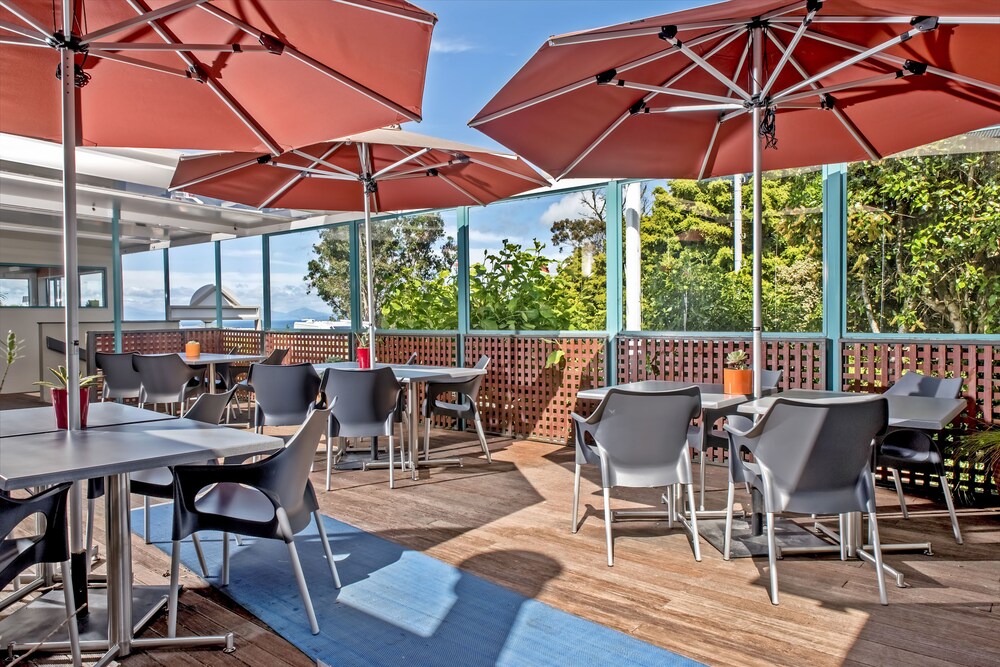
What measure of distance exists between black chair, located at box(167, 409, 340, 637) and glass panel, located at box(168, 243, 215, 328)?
9.18 meters

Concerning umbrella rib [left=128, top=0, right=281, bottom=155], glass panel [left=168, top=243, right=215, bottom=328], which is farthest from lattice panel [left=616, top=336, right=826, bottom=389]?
glass panel [left=168, top=243, right=215, bottom=328]

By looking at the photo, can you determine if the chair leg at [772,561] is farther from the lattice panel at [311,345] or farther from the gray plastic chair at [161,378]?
the lattice panel at [311,345]

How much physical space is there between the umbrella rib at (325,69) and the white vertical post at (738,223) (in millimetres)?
3465

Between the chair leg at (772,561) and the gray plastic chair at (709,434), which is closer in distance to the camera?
the chair leg at (772,561)

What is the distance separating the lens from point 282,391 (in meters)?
4.87

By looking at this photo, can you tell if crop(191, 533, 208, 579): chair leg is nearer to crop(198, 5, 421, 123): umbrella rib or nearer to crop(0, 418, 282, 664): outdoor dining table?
crop(0, 418, 282, 664): outdoor dining table

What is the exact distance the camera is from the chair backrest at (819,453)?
8.79 feet

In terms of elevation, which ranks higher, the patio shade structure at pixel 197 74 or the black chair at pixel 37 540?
the patio shade structure at pixel 197 74

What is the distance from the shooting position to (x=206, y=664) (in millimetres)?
2320

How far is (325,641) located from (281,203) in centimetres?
431

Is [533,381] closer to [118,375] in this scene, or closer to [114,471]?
[118,375]

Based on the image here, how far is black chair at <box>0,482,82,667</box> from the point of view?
2004 mm

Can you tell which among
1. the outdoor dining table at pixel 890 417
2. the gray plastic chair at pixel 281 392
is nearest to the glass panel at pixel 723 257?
the outdoor dining table at pixel 890 417

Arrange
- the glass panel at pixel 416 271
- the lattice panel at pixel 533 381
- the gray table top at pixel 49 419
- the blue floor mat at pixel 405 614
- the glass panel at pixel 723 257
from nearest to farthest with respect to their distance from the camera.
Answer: the blue floor mat at pixel 405 614, the gray table top at pixel 49 419, the glass panel at pixel 723 257, the lattice panel at pixel 533 381, the glass panel at pixel 416 271
